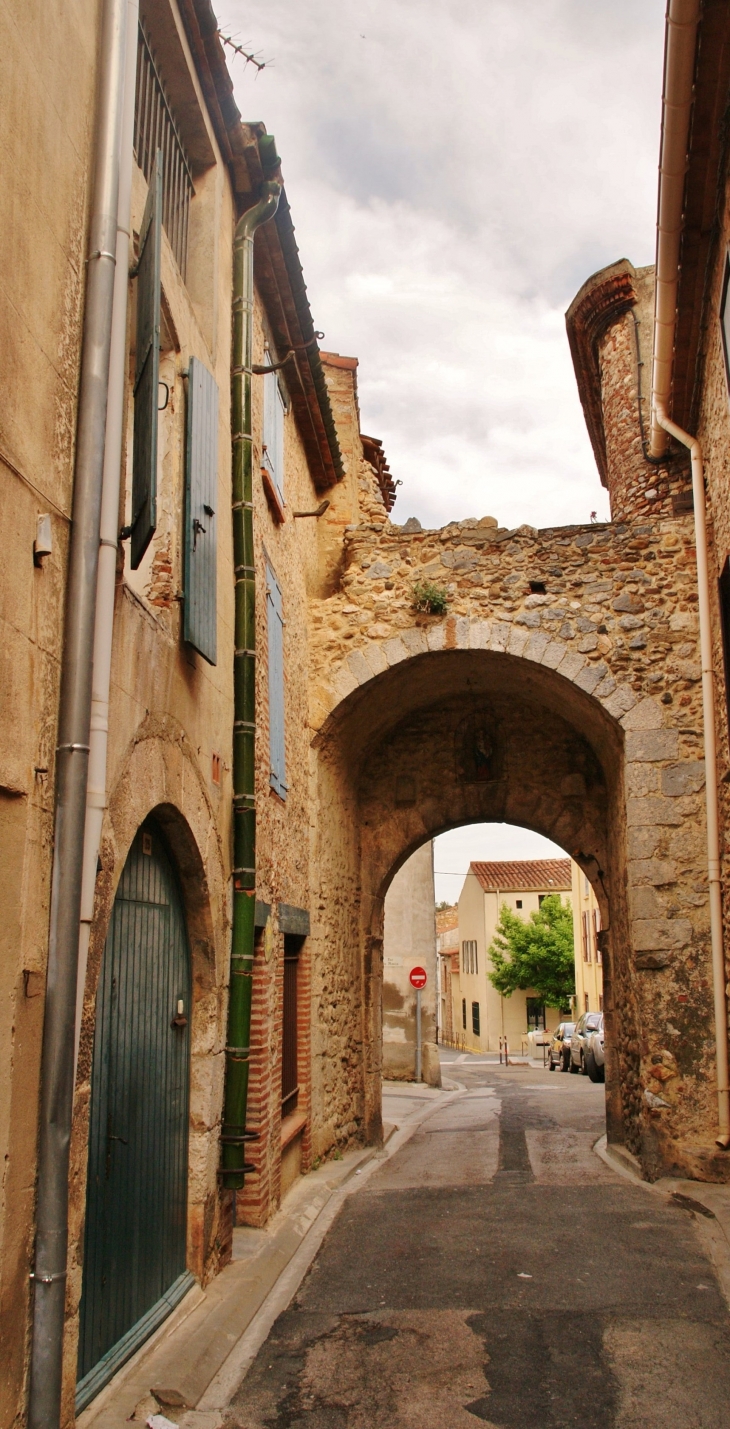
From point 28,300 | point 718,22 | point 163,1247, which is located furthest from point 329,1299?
point 718,22

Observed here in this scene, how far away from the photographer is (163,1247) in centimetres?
425

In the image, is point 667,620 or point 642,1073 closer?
point 642,1073

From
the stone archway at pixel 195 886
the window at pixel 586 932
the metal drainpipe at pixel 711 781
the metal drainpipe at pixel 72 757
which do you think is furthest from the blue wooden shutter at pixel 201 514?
the window at pixel 586 932

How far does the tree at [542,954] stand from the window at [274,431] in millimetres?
32029

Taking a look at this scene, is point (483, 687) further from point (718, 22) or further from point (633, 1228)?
point (718, 22)

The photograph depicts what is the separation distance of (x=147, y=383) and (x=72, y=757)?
1384mm

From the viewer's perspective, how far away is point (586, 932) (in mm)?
30609

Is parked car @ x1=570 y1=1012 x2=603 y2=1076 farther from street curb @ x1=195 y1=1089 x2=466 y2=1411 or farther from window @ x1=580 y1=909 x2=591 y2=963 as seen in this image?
street curb @ x1=195 y1=1089 x2=466 y2=1411

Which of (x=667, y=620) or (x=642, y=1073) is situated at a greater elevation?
(x=667, y=620)

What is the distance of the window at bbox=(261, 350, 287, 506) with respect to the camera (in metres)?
6.90

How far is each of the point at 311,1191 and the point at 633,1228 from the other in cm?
206

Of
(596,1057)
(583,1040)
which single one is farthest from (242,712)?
(583,1040)

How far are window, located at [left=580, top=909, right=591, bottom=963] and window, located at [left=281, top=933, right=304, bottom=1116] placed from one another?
23.8 meters

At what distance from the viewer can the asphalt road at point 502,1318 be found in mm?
3656
